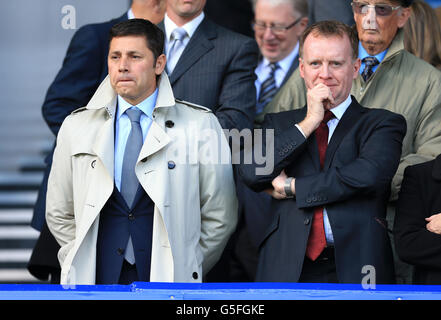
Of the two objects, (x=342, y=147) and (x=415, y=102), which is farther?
(x=415, y=102)

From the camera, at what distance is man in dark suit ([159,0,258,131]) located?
5.31m

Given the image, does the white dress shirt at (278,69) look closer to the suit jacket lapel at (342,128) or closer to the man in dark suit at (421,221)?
the suit jacket lapel at (342,128)

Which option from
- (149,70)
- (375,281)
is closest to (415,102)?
(375,281)

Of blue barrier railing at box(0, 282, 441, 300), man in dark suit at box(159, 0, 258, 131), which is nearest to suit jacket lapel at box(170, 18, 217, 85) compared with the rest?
man in dark suit at box(159, 0, 258, 131)

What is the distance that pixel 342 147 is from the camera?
478 centimetres

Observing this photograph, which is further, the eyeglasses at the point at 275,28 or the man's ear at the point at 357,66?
the eyeglasses at the point at 275,28

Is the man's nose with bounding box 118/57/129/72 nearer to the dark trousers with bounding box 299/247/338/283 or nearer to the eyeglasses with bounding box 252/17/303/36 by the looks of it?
the dark trousers with bounding box 299/247/338/283

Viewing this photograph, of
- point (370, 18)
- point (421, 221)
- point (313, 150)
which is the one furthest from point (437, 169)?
point (370, 18)

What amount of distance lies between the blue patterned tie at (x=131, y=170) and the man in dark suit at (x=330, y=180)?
1.81 feet

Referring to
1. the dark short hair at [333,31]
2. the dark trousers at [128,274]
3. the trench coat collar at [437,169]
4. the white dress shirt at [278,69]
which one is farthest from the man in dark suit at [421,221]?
the white dress shirt at [278,69]

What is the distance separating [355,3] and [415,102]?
26.2 inches

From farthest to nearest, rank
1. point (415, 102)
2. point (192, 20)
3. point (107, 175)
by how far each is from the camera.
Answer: point (192, 20) < point (415, 102) < point (107, 175)

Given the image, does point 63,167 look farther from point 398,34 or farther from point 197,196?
point 398,34

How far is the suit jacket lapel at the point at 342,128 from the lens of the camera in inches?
189
